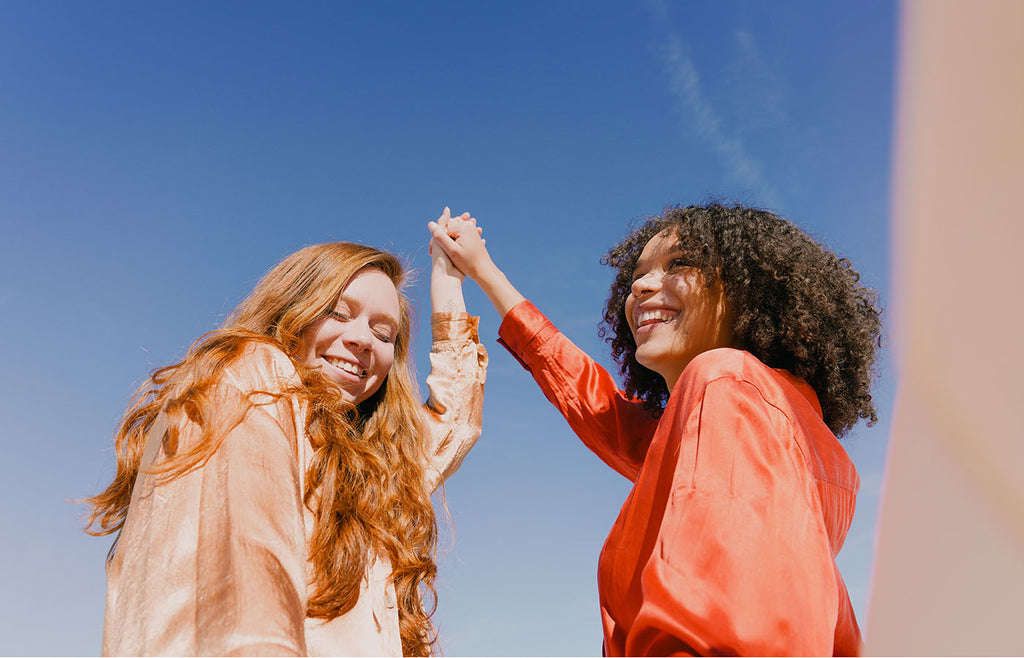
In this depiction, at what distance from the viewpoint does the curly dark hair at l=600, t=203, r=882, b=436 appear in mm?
2510

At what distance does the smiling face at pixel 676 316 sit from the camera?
104 inches

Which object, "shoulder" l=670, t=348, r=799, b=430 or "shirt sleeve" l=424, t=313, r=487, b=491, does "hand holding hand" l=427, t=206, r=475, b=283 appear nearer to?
"shirt sleeve" l=424, t=313, r=487, b=491

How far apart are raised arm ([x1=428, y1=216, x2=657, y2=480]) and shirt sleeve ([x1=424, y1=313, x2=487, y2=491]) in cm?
22

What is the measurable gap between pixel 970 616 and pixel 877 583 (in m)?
0.31

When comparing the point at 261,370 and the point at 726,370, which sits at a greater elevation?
the point at 261,370

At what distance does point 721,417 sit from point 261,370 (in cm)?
134

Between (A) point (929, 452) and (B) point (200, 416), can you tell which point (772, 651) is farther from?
(B) point (200, 416)

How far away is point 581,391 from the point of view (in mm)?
3426

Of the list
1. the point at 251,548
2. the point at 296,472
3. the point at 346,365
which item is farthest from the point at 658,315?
the point at 251,548

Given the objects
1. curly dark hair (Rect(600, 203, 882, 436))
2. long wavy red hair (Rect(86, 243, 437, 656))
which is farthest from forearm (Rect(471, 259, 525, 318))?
curly dark hair (Rect(600, 203, 882, 436))

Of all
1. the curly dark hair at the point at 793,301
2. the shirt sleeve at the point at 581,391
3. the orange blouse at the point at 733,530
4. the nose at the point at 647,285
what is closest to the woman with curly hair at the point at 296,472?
the shirt sleeve at the point at 581,391

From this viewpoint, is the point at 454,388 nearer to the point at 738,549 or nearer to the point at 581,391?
the point at 581,391

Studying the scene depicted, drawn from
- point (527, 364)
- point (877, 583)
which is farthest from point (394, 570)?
point (877, 583)

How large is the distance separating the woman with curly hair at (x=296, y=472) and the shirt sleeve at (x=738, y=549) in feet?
2.66
